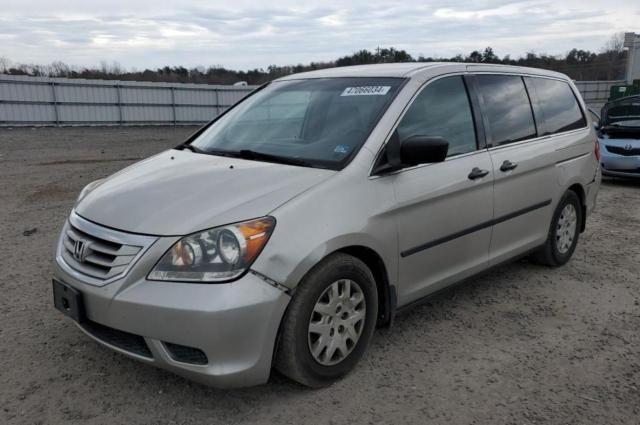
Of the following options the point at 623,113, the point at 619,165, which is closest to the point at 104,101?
the point at 623,113

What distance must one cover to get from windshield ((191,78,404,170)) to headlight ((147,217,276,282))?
73 centimetres

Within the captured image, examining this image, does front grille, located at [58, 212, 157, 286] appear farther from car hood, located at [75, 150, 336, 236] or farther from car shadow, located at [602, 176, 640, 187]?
car shadow, located at [602, 176, 640, 187]

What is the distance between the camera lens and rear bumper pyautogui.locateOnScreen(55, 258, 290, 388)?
244 cm

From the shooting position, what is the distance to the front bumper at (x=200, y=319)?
8.01 feet

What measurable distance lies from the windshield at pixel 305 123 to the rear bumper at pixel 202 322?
0.95m

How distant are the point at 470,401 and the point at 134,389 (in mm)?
1814

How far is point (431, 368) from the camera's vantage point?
10.5 feet

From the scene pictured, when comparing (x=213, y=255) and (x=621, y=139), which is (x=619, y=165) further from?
(x=213, y=255)

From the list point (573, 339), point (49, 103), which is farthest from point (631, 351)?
point (49, 103)

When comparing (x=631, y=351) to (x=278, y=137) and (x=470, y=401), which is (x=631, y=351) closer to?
(x=470, y=401)

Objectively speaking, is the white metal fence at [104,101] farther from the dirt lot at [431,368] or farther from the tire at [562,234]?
the tire at [562,234]

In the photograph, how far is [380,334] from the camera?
3.63 m

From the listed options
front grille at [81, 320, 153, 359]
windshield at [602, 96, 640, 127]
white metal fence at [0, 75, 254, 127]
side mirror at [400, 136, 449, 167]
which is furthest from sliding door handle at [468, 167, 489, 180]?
white metal fence at [0, 75, 254, 127]

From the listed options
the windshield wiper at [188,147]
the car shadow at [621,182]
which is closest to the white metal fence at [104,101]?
the car shadow at [621,182]
